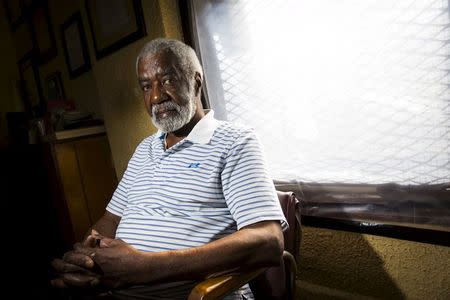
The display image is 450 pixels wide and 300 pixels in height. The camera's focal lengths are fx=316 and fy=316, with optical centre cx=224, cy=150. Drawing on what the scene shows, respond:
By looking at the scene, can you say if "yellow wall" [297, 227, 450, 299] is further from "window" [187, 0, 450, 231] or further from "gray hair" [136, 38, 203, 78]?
"gray hair" [136, 38, 203, 78]

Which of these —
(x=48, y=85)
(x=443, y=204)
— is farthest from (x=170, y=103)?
(x=48, y=85)

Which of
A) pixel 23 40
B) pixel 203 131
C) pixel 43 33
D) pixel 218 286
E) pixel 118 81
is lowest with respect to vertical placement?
pixel 218 286

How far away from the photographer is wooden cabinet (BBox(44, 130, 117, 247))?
250 cm

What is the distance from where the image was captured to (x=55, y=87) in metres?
3.43

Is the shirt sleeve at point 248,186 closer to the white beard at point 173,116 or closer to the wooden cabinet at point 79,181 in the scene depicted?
the white beard at point 173,116

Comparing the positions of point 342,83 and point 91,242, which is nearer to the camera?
point 91,242

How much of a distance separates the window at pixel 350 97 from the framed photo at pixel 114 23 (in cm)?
57

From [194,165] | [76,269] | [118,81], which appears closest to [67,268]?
[76,269]

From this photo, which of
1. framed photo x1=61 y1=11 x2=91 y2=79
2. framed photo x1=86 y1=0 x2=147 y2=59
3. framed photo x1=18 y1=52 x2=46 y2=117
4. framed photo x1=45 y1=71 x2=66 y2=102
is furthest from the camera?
framed photo x1=18 y1=52 x2=46 y2=117

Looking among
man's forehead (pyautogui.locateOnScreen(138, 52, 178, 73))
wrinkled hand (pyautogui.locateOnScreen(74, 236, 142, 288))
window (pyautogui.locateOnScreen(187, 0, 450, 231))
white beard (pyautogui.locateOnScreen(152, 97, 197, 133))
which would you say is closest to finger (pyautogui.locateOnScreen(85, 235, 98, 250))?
wrinkled hand (pyautogui.locateOnScreen(74, 236, 142, 288))

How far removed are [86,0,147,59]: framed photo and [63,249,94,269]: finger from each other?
1.29m

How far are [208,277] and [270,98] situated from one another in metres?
0.79

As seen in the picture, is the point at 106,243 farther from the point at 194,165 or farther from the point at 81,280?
the point at 194,165

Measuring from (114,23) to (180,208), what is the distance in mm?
1479
